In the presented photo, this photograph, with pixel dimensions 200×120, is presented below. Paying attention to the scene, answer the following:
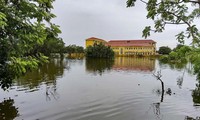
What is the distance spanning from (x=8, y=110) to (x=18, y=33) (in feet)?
34.0

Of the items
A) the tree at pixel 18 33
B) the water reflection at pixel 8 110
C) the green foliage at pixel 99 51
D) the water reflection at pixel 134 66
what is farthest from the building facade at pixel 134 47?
the tree at pixel 18 33

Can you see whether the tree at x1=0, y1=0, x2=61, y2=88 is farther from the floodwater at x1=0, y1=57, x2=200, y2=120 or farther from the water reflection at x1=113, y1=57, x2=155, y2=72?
the water reflection at x1=113, y1=57, x2=155, y2=72

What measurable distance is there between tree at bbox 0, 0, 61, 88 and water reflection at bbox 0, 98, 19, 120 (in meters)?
8.32

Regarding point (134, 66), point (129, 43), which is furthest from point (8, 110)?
point (129, 43)

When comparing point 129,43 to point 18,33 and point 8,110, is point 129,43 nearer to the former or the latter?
point 8,110

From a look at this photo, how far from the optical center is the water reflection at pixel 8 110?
13.1m

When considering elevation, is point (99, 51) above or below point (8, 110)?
above

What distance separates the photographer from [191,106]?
16281 millimetres

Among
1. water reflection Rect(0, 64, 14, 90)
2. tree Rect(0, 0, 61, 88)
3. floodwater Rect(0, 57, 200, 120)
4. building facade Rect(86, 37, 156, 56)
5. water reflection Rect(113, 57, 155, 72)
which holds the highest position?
building facade Rect(86, 37, 156, 56)

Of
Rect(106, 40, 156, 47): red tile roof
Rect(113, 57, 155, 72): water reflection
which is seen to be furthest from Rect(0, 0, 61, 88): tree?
Rect(106, 40, 156, 47): red tile roof

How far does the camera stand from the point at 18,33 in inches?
212

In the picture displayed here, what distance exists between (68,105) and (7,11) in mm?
11480

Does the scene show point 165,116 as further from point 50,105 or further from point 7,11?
point 7,11

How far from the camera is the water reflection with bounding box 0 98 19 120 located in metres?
13.1
